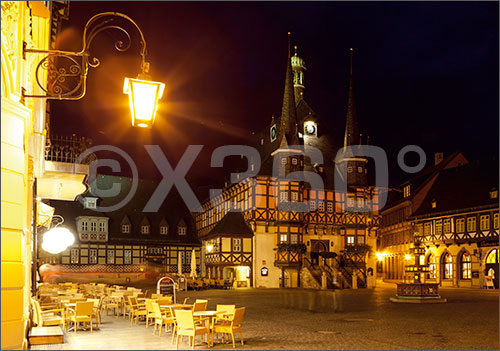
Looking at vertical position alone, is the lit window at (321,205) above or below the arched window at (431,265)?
above

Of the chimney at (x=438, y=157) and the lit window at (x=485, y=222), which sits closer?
the lit window at (x=485, y=222)

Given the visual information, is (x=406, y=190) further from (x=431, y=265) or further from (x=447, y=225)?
(x=447, y=225)

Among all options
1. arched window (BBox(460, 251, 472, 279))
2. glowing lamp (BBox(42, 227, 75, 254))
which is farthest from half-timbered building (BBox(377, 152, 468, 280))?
Result: glowing lamp (BBox(42, 227, 75, 254))

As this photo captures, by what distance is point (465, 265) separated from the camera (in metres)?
41.8

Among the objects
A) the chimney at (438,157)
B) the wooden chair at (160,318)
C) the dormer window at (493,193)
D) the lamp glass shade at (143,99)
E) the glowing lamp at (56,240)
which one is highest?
the chimney at (438,157)

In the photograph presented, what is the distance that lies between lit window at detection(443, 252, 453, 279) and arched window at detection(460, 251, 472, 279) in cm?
106

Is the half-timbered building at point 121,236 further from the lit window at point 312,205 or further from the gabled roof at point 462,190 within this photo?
the gabled roof at point 462,190

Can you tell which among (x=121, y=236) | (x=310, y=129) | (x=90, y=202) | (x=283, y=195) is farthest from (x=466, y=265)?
(x=90, y=202)

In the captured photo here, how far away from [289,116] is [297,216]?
28.7 ft

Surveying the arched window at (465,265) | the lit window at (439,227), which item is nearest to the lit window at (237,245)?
the lit window at (439,227)

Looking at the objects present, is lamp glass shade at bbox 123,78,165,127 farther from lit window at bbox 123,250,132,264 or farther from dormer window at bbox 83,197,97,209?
dormer window at bbox 83,197,97,209

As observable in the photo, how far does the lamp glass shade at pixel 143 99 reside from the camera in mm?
6324

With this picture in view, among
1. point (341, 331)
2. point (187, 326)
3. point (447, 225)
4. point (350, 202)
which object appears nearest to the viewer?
point (187, 326)

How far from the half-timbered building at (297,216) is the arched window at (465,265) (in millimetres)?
6485
